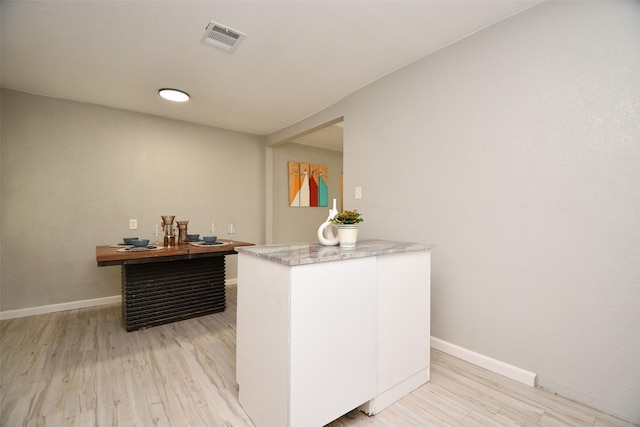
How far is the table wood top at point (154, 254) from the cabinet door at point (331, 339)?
150 cm

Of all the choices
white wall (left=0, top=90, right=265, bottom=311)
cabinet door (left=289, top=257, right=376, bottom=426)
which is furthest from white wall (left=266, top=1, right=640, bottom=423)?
white wall (left=0, top=90, right=265, bottom=311)

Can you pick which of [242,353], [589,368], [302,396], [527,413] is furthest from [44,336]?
[589,368]

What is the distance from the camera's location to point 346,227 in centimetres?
168

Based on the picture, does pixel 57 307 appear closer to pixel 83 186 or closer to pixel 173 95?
pixel 83 186

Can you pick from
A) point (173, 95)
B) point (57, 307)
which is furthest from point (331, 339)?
point (57, 307)

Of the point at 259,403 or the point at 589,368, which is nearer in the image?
the point at 259,403

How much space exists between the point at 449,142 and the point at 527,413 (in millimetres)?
1807

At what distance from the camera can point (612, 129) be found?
154 cm

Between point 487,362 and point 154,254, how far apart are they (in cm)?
282

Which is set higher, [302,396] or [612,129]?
[612,129]

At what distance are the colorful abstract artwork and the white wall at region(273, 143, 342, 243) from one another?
8 centimetres

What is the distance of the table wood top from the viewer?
7.72 ft

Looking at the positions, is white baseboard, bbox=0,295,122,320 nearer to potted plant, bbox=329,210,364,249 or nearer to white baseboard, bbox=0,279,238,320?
white baseboard, bbox=0,279,238,320

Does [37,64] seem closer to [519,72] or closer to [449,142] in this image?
[449,142]
